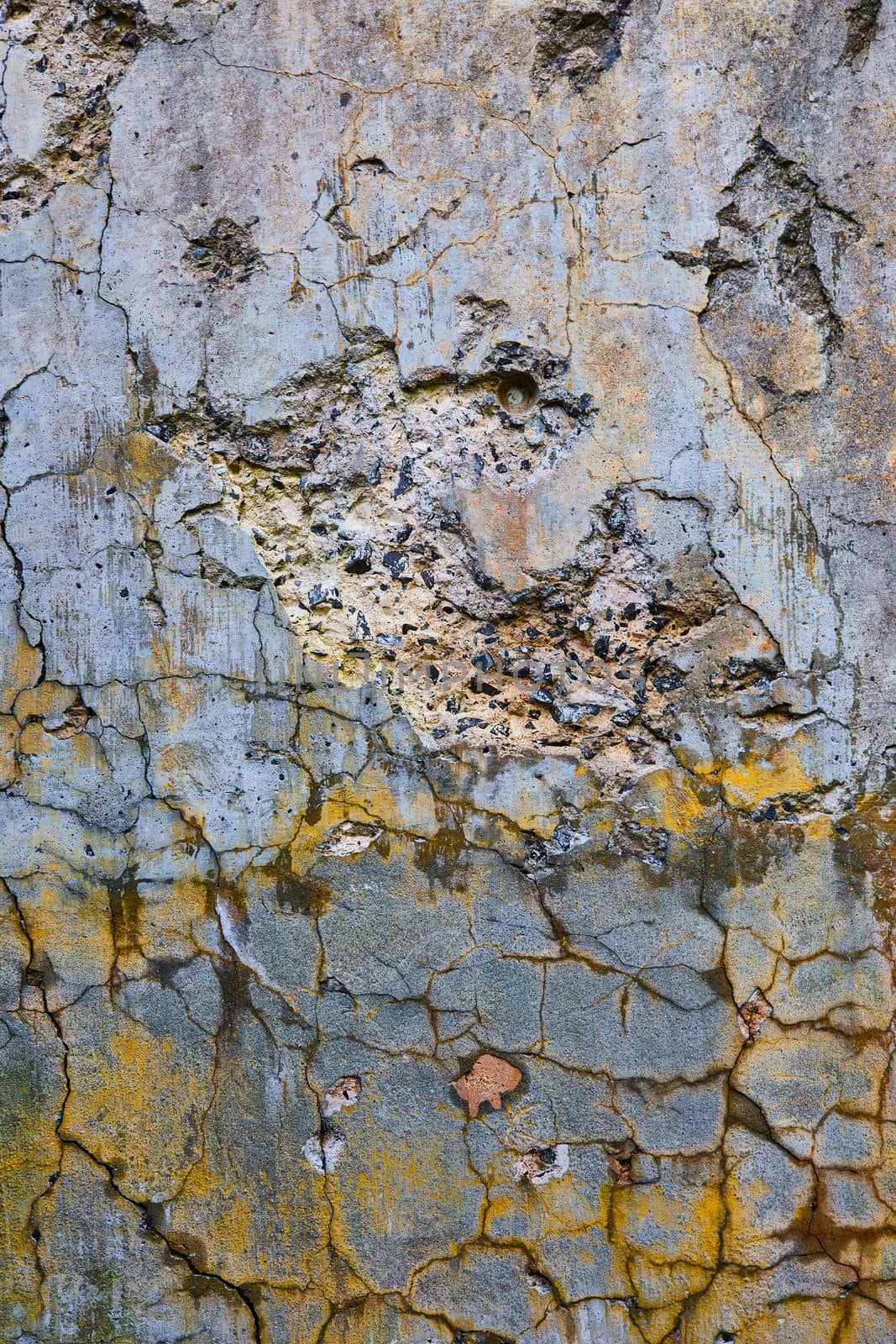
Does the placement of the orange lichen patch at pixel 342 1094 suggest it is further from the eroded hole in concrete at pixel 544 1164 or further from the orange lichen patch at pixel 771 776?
the orange lichen patch at pixel 771 776

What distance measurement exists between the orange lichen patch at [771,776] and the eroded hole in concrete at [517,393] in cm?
95

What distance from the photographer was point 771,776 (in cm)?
176

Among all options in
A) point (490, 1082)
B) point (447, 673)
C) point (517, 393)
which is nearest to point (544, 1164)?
point (490, 1082)

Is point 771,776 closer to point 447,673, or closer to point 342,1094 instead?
point 447,673

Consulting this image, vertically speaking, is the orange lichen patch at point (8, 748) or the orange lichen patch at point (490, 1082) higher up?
the orange lichen patch at point (8, 748)

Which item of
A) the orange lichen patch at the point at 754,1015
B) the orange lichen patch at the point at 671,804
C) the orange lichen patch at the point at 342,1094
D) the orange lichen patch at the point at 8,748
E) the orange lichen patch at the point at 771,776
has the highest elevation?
the orange lichen patch at the point at 771,776

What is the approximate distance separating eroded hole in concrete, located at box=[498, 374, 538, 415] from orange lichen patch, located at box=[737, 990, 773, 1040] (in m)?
1.44

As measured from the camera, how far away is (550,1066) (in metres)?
1.78

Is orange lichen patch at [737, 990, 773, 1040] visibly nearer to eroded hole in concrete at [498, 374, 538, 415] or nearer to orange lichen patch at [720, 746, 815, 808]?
orange lichen patch at [720, 746, 815, 808]

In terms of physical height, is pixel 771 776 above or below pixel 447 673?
below

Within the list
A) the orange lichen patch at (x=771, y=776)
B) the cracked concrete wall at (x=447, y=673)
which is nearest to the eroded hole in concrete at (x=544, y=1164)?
the cracked concrete wall at (x=447, y=673)

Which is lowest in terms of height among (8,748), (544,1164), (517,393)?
(544,1164)

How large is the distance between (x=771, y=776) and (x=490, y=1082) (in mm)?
955

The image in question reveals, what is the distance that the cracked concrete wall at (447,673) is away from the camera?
68.8 inches
